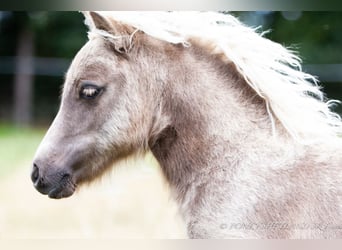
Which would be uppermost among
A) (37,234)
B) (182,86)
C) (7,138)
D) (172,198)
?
(182,86)

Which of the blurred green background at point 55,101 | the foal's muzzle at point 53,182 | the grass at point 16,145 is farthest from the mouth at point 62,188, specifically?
the grass at point 16,145

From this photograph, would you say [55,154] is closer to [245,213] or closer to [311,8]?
[245,213]

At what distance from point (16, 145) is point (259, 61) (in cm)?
187

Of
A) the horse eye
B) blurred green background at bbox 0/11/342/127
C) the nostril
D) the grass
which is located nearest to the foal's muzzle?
the nostril

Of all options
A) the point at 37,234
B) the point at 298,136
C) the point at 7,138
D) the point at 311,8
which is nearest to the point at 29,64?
the point at 7,138

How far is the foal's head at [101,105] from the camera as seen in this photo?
4.30 ft

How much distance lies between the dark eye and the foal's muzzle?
0.19 meters

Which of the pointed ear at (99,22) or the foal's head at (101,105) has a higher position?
the pointed ear at (99,22)

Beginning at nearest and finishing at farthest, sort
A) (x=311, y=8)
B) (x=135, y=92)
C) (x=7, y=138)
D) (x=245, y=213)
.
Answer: (x=245, y=213) → (x=135, y=92) → (x=311, y=8) → (x=7, y=138)

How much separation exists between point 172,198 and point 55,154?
292 mm

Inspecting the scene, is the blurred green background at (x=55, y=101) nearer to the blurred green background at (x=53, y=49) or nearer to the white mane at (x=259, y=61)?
the blurred green background at (x=53, y=49)

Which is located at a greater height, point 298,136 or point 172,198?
point 298,136

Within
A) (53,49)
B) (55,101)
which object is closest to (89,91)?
(55,101)

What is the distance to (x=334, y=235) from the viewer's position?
1.22 meters
